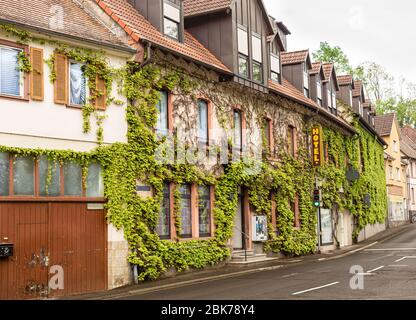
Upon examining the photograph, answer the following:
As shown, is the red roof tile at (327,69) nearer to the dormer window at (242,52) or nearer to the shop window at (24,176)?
the dormer window at (242,52)

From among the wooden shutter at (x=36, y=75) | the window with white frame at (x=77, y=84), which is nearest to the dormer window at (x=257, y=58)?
the window with white frame at (x=77, y=84)

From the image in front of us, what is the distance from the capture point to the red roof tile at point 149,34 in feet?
60.6

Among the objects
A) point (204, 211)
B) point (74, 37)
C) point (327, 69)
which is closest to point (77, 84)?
point (74, 37)

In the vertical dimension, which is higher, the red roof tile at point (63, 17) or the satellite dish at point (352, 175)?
the red roof tile at point (63, 17)

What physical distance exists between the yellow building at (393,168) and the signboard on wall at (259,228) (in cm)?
3115

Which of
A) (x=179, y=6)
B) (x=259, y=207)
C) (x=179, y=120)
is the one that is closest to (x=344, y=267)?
(x=259, y=207)

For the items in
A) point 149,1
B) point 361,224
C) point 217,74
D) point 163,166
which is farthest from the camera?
point 361,224

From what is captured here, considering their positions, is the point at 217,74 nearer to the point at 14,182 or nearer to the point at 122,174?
the point at 122,174

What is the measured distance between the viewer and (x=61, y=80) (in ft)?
53.6

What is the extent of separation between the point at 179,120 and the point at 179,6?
4419 millimetres

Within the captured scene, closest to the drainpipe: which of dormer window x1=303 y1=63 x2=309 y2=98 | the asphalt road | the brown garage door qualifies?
the brown garage door

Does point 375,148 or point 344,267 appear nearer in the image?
point 344,267

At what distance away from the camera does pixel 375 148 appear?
47.8 m

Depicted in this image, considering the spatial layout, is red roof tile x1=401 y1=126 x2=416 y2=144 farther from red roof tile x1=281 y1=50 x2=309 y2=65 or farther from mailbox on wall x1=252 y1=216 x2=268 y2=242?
mailbox on wall x1=252 y1=216 x2=268 y2=242
